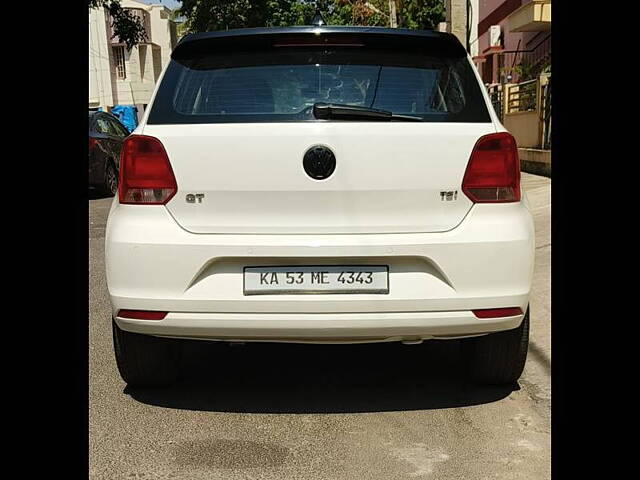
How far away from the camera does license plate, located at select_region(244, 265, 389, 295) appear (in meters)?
3.75

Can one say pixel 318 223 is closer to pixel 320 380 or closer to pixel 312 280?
pixel 312 280

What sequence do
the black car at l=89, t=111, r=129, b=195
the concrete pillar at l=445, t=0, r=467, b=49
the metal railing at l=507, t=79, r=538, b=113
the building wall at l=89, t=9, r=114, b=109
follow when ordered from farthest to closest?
the building wall at l=89, t=9, r=114, b=109
the metal railing at l=507, t=79, r=538, b=113
the concrete pillar at l=445, t=0, r=467, b=49
the black car at l=89, t=111, r=129, b=195

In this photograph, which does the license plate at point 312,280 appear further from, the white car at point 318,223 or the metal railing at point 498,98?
the metal railing at point 498,98

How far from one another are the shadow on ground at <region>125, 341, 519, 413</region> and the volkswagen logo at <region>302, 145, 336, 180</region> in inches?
44.4

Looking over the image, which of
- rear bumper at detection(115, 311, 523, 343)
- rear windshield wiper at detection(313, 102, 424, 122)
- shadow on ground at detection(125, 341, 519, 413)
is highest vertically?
rear windshield wiper at detection(313, 102, 424, 122)

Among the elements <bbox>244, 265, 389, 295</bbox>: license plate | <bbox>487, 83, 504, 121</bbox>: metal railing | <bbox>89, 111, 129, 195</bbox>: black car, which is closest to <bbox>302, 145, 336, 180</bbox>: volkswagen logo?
<bbox>244, 265, 389, 295</bbox>: license plate

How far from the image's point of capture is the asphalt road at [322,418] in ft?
11.6

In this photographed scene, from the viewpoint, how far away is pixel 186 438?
3838 millimetres

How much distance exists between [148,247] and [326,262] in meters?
0.76

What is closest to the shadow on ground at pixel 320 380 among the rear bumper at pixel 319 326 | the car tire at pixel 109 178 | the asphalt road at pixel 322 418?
the asphalt road at pixel 322 418

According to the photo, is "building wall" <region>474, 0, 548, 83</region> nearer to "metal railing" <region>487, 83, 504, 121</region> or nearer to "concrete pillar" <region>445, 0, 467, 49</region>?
"metal railing" <region>487, 83, 504, 121</region>
